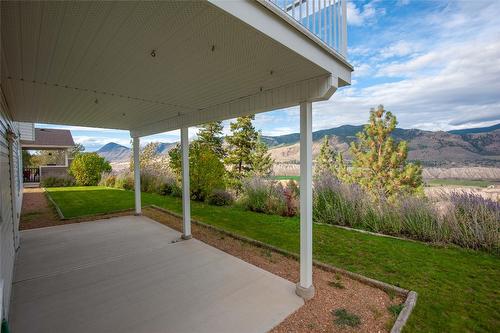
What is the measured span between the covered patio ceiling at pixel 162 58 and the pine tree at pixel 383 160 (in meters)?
9.05

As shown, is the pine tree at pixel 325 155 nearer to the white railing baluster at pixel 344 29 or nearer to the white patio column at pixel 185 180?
the white patio column at pixel 185 180

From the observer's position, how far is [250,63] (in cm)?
230

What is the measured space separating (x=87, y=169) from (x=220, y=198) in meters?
11.3

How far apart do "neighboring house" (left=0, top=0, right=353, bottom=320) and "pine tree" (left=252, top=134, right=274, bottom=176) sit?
1381 cm

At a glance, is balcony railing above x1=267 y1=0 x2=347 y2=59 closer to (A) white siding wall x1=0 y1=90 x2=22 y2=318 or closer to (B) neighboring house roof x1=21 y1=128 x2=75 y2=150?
(A) white siding wall x1=0 y1=90 x2=22 y2=318

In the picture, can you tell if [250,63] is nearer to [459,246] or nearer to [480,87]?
[459,246]

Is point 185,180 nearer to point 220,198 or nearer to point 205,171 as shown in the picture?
point 205,171

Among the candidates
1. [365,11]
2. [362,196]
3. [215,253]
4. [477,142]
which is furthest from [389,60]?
[215,253]

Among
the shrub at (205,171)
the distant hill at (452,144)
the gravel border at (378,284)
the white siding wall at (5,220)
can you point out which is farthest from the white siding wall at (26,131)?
the distant hill at (452,144)

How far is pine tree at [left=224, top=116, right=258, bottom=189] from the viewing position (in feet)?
55.2

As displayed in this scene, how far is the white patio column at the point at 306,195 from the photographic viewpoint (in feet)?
9.05

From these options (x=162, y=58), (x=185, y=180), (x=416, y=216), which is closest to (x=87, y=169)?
(x=185, y=180)

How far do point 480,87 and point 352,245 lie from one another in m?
21.5

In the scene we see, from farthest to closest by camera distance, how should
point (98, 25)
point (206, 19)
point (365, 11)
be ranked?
1. point (365, 11)
2. point (98, 25)
3. point (206, 19)
